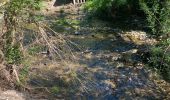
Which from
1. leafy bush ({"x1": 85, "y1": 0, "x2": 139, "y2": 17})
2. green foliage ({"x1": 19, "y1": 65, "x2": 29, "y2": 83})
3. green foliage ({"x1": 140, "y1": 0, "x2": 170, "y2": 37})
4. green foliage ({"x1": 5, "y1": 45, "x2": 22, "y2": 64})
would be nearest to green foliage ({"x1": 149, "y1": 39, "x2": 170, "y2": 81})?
green foliage ({"x1": 140, "y1": 0, "x2": 170, "y2": 37})

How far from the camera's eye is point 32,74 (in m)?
11.3

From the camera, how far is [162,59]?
12.1 m

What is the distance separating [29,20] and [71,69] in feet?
9.30

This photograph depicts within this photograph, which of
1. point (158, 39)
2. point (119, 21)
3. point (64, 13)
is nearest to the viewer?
point (158, 39)

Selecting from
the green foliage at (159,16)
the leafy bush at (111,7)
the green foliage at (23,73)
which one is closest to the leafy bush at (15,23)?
the green foliage at (23,73)

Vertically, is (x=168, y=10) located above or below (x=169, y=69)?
above

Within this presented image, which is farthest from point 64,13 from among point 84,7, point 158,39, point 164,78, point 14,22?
point 14,22

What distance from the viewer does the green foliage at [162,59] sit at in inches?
468

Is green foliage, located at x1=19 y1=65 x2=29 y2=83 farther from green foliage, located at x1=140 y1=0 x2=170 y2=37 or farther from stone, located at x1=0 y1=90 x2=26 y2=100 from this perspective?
green foliage, located at x1=140 y1=0 x2=170 y2=37

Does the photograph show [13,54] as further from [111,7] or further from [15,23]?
[111,7]

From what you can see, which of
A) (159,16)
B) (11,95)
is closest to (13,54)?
(11,95)

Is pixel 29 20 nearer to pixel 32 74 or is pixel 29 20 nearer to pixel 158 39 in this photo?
pixel 32 74

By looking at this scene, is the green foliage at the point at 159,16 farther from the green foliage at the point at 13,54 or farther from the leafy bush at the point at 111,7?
the green foliage at the point at 13,54

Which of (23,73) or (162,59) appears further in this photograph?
(162,59)
